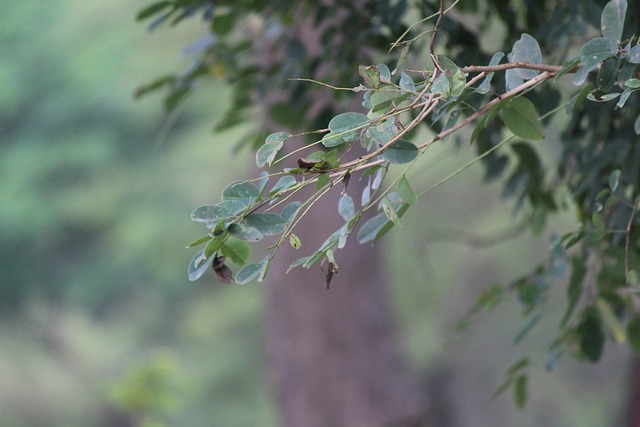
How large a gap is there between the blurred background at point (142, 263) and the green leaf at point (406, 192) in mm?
5792

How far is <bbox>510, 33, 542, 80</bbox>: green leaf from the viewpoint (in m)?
0.94

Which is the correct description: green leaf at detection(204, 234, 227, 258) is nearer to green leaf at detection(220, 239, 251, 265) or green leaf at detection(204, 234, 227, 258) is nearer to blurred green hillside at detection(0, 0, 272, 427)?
Result: green leaf at detection(220, 239, 251, 265)

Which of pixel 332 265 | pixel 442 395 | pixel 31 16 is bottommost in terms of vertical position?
pixel 442 395

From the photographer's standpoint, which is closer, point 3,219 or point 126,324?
point 3,219

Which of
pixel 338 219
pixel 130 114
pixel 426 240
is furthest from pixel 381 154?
pixel 130 114

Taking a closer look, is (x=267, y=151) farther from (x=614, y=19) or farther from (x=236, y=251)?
(x=614, y=19)

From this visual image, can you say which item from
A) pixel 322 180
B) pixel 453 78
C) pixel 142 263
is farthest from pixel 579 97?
pixel 142 263

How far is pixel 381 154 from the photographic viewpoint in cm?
91

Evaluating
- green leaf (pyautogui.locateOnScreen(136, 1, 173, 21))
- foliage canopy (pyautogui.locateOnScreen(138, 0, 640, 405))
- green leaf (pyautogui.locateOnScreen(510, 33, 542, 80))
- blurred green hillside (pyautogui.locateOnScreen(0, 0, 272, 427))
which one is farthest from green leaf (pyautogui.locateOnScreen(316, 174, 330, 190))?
blurred green hillside (pyautogui.locateOnScreen(0, 0, 272, 427))

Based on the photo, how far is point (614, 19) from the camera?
0.95m

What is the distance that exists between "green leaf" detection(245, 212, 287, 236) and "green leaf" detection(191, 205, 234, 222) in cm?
2

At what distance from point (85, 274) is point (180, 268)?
2.89 feet

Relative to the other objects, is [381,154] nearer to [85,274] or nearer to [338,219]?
[338,219]

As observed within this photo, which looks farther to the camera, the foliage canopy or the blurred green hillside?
the blurred green hillside
